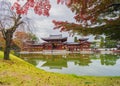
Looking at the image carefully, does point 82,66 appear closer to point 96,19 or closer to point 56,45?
point 96,19

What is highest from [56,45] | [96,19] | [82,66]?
[96,19]

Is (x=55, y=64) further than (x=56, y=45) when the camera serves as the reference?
No

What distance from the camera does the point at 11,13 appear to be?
1366 centimetres

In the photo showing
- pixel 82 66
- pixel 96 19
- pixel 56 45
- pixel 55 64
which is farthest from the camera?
pixel 56 45

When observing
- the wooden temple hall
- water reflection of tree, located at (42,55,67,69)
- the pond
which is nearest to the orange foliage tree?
the pond

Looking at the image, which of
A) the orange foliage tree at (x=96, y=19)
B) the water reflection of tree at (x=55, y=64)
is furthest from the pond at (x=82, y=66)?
the orange foliage tree at (x=96, y=19)

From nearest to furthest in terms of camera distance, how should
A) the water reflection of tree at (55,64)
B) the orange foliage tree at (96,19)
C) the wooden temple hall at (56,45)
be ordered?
the orange foliage tree at (96,19), the water reflection of tree at (55,64), the wooden temple hall at (56,45)

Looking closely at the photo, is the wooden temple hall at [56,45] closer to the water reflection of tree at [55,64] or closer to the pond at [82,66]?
the water reflection of tree at [55,64]

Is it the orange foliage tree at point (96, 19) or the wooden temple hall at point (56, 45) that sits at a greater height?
the orange foliage tree at point (96, 19)

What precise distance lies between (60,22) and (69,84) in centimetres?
310

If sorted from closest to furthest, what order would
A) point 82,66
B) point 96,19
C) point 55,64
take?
point 96,19
point 82,66
point 55,64

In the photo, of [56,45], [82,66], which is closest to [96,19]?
[82,66]

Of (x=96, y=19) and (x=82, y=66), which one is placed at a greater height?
(x=96, y=19)

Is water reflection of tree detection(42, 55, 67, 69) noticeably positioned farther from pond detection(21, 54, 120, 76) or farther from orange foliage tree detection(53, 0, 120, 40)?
orange foliage tree detection(53, 0, 120, 40)
